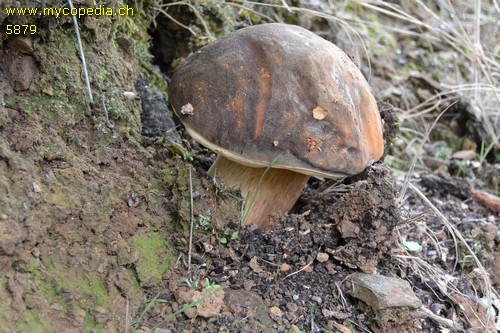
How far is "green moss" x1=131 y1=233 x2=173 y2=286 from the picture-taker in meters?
1.84

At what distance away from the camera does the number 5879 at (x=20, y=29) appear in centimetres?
188

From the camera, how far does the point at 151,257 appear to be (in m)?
1.90

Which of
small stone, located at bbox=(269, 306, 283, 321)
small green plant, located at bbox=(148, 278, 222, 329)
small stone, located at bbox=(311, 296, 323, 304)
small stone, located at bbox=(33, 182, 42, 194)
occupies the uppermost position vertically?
small stone, located at bbox=(33, 182, 42, 194)

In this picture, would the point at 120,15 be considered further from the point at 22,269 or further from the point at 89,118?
the point at 22,269

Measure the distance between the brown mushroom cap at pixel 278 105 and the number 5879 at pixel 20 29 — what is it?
61 cm

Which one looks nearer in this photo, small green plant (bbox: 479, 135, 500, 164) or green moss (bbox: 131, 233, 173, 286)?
green moss (bbox: 131, 233, 173, 286)

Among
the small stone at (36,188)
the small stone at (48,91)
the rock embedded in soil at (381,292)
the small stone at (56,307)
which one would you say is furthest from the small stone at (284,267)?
the small stone at (48,91)

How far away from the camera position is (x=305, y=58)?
6.24 feet

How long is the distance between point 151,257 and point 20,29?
102 cm

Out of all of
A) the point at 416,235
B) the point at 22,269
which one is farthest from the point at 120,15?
the point at 416,235

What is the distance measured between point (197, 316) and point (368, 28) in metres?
4.02

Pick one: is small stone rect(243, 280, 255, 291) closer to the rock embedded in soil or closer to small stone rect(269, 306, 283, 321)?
small stone rect(269, 306, 283, 321)

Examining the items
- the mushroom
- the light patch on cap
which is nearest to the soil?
the mushroom

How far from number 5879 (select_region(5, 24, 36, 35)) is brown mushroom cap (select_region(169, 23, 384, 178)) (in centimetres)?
61
